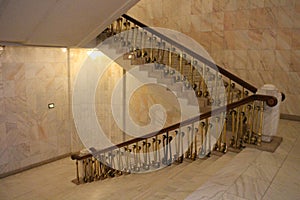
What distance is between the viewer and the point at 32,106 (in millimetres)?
6160

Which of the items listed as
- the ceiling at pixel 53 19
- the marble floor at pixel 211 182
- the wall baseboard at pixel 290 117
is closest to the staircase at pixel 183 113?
the marble floor at pixel 211 182

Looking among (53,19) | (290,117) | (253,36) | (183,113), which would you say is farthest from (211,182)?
(253,36)

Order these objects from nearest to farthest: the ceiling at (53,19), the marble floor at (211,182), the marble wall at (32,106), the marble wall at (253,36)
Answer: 1. the marble floor at (211,182)
2. the ceiling at (53,19)
3. the marble wall at (32,106)
4. the marble wall at (253,36)

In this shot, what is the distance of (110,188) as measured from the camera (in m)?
4.44

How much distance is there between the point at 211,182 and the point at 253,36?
4486 mm

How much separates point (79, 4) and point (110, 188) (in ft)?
9.90

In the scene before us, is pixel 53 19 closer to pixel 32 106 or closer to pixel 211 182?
pixel 32 106

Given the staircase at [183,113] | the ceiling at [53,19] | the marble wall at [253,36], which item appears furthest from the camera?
the marble wall at [253,36]

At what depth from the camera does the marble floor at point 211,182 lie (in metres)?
2.86

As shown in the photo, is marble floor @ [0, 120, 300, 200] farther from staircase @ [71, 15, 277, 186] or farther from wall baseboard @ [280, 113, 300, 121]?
wall baseboard @ [280, 113, 300, 121]

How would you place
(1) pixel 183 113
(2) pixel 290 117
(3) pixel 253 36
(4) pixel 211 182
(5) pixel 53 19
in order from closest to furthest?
(4) pixel 211 182, (5) pixel 53 19, (1) pixel 183 113, (2) pixel 290 117, (3) pixel 253 36

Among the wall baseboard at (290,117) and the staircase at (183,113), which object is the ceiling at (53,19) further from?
the wall baseboard at (290,117)

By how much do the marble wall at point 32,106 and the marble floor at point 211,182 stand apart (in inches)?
29.8

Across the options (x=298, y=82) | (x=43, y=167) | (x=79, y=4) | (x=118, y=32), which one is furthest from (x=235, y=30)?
(x=43, y=167)
